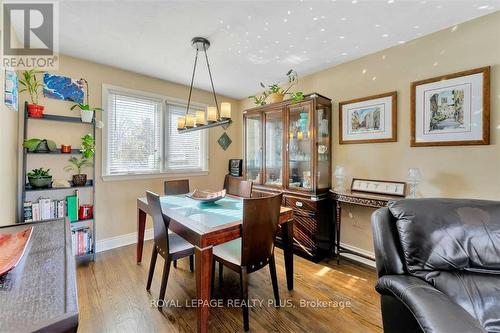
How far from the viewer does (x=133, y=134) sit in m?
3.19

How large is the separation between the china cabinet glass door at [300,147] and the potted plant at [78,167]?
2621mm

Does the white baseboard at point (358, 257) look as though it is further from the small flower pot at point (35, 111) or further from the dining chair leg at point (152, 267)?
the small flower pot at point (35, 111)

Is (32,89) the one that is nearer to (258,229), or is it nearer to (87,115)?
(87,115)

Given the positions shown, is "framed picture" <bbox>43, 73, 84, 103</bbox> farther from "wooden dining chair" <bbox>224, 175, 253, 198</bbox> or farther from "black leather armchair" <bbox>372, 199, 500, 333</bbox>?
"black leather armchair" <bbox>372, 199, 500, 333</bbox>

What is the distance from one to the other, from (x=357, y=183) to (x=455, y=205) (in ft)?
4.47

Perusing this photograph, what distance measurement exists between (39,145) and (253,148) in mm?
2658

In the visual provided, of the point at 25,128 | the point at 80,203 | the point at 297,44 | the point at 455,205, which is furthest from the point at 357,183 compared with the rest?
the point at 25,128

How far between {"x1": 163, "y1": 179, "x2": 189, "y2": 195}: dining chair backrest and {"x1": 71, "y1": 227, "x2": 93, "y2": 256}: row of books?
1036mm

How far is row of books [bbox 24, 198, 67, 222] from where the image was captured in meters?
2.29

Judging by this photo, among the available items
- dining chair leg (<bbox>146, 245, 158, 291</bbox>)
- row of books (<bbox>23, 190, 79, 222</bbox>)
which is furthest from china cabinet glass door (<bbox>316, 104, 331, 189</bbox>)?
row of books (<bbox>23, 190, 79, 222</bbox>)

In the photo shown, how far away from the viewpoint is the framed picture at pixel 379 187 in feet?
7.55

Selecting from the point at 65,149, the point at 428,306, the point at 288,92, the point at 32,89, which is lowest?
the point at 428,306

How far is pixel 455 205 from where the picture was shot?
129cm

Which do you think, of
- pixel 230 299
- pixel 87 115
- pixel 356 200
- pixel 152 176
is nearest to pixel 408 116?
pixel 356 200
